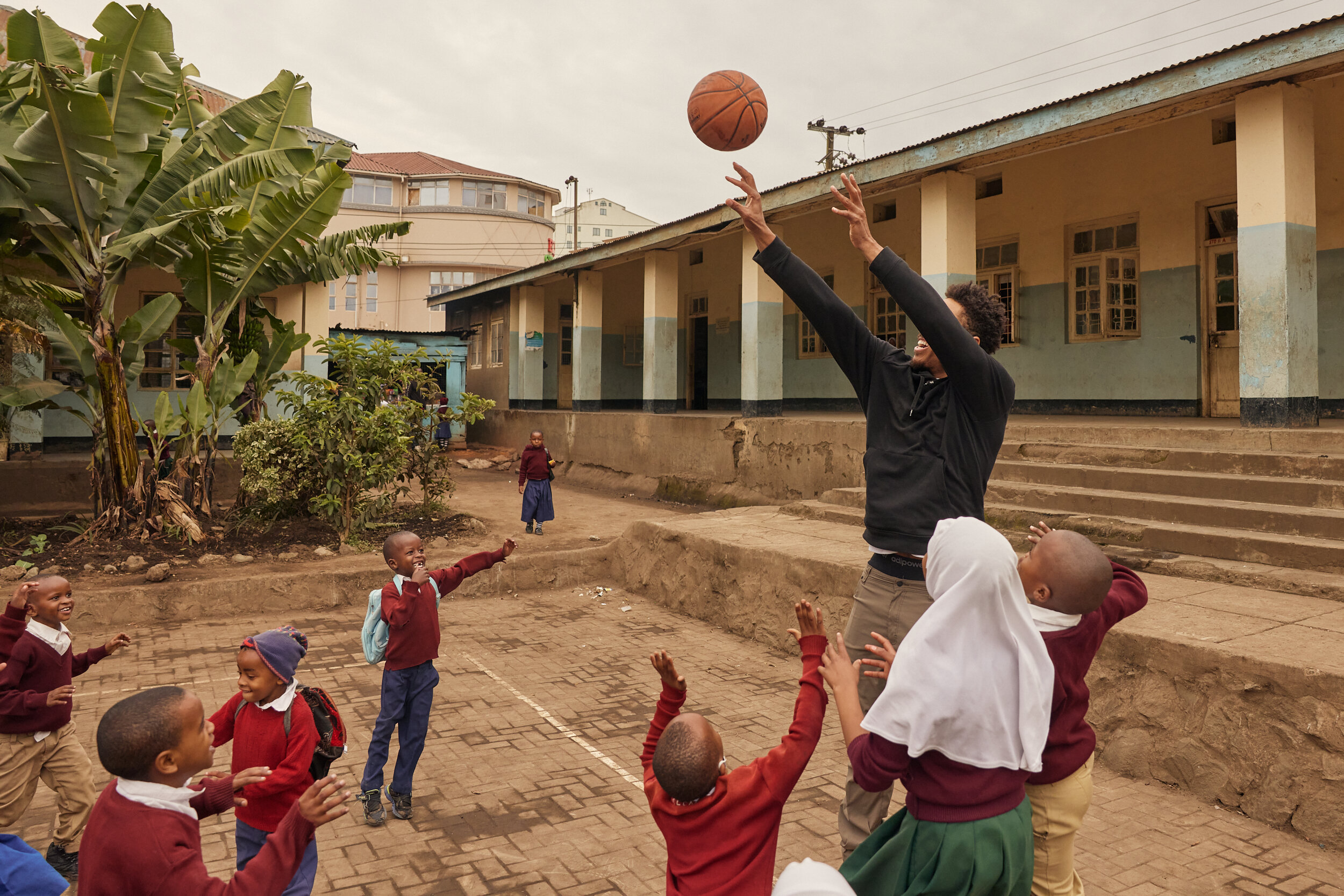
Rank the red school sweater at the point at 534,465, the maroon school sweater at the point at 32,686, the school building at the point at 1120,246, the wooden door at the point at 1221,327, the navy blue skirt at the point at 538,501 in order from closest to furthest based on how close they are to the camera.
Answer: the maroon school sweater at the point at 32,686
the school building at the point at 1120,246
the wooden door at the point at 1221,327
the red school sweater at the point at 534,465
the navy blue skirt at the point at 538,501

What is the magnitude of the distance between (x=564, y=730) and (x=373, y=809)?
143cm

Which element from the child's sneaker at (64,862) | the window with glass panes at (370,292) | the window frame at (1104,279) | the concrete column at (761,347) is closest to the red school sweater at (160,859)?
the child's sneaker at (64,862)

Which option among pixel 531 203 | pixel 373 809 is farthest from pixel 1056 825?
pixel 531 203

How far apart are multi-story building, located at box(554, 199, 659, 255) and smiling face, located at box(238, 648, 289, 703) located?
253 ft

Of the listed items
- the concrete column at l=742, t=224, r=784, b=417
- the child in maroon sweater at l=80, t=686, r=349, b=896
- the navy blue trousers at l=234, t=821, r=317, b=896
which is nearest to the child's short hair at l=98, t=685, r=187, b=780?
the child in maroon sweater at l=80, t=686, r=349, b=896

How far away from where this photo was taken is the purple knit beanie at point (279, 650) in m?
2.91

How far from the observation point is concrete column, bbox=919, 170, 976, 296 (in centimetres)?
1106

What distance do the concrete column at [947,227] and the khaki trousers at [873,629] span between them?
864cm

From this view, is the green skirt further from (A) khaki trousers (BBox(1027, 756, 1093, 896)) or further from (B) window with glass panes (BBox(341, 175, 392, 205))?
(B) window with glass panes (BBox(341, 175, 392, 205))

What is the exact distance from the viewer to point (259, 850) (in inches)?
117

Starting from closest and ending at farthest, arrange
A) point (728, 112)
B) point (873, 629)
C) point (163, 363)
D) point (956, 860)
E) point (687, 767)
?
point (956, 860), point (687, 767), point (873, 629), point (728, 112), point (163, 363)

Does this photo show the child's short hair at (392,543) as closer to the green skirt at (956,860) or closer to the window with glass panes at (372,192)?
the green skirt at (956,860)

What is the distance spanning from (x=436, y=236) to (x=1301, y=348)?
4023cm

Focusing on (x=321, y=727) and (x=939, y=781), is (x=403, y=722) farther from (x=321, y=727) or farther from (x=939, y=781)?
(x=939, y=781)
